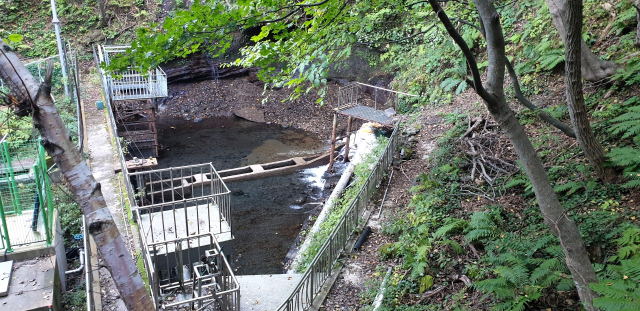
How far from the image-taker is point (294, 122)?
24.3 metres

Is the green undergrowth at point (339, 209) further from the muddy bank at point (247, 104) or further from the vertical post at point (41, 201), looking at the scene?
the muddy bank at point (247, 104)

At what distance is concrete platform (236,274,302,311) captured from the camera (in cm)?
812

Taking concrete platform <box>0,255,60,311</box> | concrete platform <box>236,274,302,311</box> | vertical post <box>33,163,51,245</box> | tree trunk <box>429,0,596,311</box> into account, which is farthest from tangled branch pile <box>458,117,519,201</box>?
vertical post <box>33,163,51,245</box>

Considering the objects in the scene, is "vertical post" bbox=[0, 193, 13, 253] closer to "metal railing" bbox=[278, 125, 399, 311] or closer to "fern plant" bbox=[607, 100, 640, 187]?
"metal railing" bbox=[278, 125, 399, 311]

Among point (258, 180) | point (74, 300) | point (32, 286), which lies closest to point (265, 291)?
point (74, 300)

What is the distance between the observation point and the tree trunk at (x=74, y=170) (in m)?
4.29

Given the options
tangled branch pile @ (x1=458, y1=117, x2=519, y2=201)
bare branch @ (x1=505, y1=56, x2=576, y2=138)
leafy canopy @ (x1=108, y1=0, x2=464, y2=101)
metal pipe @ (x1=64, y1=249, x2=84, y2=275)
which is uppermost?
leafy canopy @ (x1=108, y1=0, x2=464, y2=101)

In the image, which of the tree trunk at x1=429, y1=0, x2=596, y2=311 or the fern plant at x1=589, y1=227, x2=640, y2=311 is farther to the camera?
the tree trunk at x1=429, y1=0, x2=596, y2=311

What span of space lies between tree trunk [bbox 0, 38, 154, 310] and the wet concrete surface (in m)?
7.32

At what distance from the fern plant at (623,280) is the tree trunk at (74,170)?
15.6 feet

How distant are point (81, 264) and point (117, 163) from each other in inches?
202

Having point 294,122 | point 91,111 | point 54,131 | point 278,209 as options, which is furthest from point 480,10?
point 294,122

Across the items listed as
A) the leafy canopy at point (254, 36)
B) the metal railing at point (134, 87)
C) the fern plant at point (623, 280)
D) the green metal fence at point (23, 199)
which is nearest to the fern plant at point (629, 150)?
the fern plant at point (623, 280)

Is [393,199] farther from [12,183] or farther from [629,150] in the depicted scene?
[12,183]
